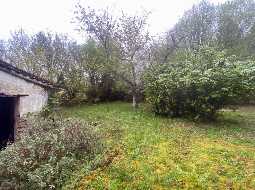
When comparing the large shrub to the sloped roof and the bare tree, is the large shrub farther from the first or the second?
the sloped roof

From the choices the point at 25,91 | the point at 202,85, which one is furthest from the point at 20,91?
the point at 202,85

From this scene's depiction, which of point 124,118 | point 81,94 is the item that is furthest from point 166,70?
point 81,94

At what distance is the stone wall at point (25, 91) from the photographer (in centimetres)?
1320

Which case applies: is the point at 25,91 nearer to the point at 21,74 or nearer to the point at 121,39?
the point at 21,74

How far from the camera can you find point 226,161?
32.7 feet

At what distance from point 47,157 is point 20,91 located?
4305mm

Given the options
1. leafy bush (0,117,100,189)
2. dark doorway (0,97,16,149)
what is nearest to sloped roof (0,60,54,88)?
dark doorway (0,97,16,149)

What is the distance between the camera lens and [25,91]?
13.9 m

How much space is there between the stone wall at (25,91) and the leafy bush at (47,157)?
6.82ft

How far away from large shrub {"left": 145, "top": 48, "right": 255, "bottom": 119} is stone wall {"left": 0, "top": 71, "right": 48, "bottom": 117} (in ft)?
17.2

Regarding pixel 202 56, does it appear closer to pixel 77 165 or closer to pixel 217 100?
pixel 217 100

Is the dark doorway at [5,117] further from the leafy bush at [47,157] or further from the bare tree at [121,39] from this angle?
the bare tree at [121,39]

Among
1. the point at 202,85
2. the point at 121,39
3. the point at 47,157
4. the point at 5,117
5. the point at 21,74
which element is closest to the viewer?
the point at 47,157

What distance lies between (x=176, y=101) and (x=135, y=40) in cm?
549
